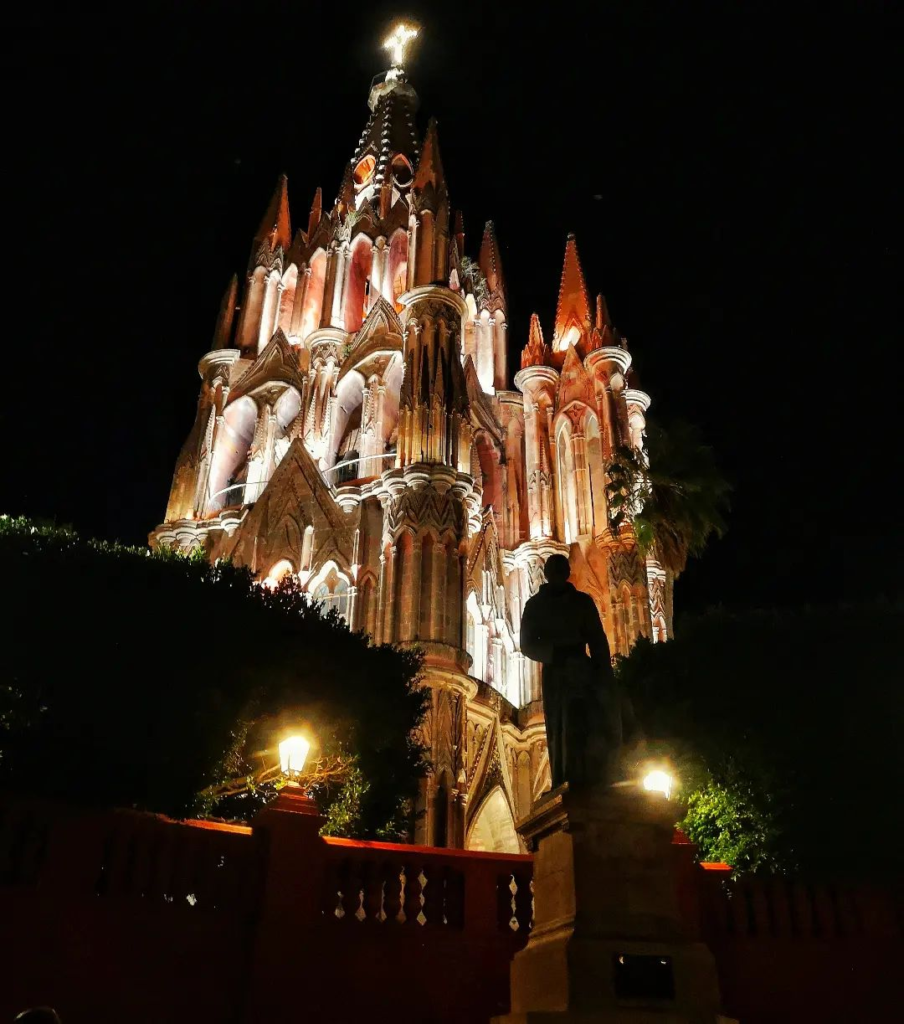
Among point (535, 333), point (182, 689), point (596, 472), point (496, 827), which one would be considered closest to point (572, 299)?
point (535, 333)

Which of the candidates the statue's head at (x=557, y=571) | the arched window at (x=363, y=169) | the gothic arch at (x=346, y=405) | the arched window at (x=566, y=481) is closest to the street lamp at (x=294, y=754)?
the statue's head at (x=557, y=571)

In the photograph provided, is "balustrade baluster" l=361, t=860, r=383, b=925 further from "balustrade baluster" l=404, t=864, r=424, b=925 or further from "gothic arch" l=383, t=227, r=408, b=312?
"gothic arch" l=383, t=227, r=408, b=312

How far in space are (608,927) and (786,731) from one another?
25.0 ft

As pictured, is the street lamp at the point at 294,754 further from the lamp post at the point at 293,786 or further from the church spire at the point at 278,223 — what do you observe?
the church spire at the point at 278,223

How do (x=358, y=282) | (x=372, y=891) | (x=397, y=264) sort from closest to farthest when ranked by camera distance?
(x=372, y=891)
(x=397, y=264)
(x=358, y=282)

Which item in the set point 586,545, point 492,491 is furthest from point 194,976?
point 492,491

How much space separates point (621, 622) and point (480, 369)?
1432 cm

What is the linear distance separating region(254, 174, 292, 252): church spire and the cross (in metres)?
14.8

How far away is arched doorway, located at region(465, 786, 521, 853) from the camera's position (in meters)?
26.8

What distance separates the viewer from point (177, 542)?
104 feet

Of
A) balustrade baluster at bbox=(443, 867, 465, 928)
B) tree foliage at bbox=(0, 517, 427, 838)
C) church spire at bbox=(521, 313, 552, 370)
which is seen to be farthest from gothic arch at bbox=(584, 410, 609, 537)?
balustrade baluster at bbox=(443, 867, 465, 928)

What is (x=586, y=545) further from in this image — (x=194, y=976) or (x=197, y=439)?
(x=194, y=976)

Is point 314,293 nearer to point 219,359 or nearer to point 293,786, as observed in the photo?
point 219,359

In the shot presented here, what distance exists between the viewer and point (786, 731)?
1427 centimetres
